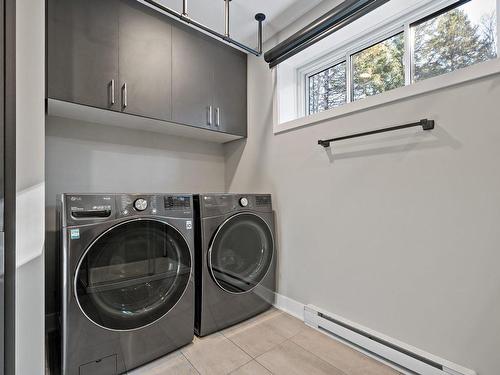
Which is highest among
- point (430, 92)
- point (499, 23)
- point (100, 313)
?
point (499, 23)

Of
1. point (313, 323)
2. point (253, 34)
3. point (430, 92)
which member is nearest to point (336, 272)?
point (313, 323)

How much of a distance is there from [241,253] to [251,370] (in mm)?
716

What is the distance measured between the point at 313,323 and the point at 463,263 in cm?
99

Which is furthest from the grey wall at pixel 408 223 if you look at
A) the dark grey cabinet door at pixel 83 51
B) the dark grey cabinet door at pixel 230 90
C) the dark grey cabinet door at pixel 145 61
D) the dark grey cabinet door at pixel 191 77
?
the dark grey cabinet door at pixel 83 51

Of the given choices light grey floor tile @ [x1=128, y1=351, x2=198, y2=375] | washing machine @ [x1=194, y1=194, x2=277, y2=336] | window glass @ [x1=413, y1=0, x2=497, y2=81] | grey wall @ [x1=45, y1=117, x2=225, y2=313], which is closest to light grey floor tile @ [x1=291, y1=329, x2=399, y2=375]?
washing machine @ [x1=194, y1=194, x2=277, y2=336]

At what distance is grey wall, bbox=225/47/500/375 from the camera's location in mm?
1152

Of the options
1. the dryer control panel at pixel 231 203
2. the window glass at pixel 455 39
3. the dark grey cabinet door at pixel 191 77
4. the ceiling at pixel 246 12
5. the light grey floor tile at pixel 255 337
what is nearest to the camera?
the window glass at pixel 455 39

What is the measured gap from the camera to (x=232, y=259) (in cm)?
182

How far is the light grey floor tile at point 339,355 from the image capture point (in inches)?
54.0

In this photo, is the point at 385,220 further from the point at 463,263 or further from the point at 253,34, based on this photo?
the point at 253,34

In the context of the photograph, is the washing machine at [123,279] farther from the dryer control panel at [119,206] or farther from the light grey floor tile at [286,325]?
the light grey floor tile at [286,325]

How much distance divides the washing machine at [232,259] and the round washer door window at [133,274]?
170 mm

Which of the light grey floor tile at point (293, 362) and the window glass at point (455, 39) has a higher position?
the window glass at point (455, 39)

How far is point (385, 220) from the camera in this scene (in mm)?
1470
